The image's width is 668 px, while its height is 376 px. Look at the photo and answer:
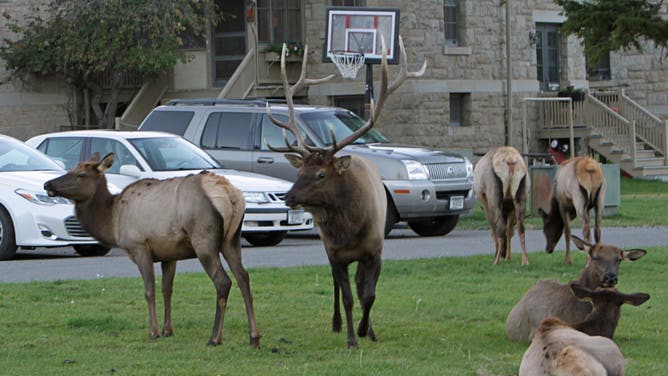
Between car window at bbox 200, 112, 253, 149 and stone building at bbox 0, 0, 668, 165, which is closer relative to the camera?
car window at bbox 200, 112, 253, 149

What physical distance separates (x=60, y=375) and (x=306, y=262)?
311 inches

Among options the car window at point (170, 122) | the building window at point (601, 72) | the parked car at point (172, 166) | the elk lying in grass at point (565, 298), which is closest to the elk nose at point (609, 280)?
the elk lying in grass at point (565, 298)

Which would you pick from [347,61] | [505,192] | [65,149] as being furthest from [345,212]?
[347,61]

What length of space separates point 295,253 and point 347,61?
36.2 ft

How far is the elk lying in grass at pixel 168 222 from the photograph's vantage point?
10133 mm

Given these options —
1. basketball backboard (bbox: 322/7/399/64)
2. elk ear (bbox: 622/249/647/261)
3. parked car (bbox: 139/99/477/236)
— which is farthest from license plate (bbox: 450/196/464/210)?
elk ear (bbox: 622/249/647/261)

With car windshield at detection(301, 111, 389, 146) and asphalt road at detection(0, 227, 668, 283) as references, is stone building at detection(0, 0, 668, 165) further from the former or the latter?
asphalt road at detection(0, 227, 668, 283)

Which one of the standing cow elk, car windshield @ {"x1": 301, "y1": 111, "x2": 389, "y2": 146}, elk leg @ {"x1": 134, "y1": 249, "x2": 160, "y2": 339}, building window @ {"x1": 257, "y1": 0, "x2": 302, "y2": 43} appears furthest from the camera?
building window @ {"x1": 257, "y1": 0, "x2": 302, "y2": 43}

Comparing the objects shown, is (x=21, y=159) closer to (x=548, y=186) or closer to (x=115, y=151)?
(x=115, y=151)

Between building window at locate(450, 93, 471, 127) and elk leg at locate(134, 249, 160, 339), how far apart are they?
26793 mm

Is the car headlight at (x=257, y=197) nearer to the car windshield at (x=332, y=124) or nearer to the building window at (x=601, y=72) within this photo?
the car windshield at (x=332, y=124)

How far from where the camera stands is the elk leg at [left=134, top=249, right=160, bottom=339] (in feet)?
34.3

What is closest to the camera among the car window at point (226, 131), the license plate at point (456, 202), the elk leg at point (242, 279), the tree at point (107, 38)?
the elk leg at point (242, 279)

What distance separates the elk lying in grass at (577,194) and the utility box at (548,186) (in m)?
5.78
